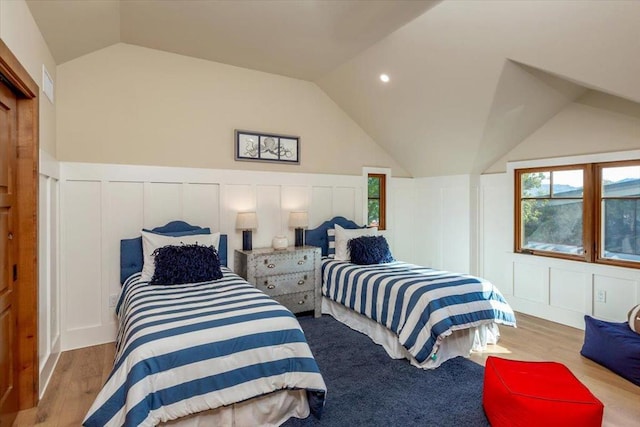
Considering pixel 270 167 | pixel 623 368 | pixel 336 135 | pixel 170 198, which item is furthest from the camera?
pixel 336 135

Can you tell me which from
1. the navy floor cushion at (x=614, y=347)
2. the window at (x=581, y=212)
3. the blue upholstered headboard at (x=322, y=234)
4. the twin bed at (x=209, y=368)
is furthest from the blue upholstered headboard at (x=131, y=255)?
the window at (x=581, y=212)

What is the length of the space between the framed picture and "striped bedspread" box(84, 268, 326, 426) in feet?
7.26

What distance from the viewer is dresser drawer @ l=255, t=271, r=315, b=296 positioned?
375 cm

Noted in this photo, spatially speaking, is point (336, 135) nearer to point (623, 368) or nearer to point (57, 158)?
point (57, 158)

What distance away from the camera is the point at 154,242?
3240mm

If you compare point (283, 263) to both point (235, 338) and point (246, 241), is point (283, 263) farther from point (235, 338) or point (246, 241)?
point (235, 338)

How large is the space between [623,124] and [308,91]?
3.35 m

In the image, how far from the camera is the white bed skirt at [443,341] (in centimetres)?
294

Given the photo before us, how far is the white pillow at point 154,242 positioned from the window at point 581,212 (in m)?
3.67

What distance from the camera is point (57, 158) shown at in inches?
127

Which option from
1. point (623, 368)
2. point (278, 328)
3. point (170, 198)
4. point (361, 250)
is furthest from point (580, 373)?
point (170, 198)

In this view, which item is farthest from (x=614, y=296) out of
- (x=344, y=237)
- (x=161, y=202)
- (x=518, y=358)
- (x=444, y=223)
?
(x=161, y=202)

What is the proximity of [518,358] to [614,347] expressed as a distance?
0.69 meters

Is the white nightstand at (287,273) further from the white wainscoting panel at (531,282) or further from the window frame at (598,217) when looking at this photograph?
the window frame at (598,217)
